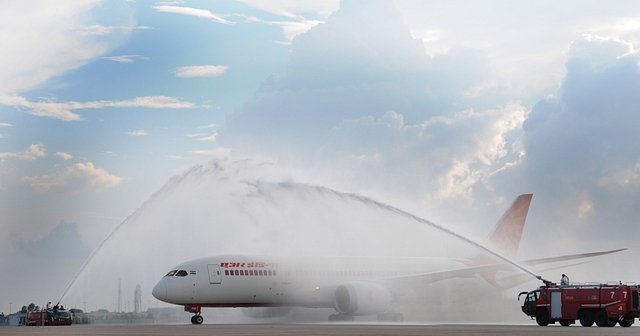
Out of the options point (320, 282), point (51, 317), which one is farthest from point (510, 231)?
point (51, 317)

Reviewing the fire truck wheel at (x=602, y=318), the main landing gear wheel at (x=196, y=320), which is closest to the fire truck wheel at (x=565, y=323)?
the fire truck wheel at (x=602, y=318)

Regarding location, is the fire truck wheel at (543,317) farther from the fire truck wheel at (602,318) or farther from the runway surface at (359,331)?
the runway surface at (359,331)

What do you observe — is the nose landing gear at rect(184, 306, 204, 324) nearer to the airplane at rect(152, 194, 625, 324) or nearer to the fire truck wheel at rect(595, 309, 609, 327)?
the airplane at rect(152, 194, 625, 324)

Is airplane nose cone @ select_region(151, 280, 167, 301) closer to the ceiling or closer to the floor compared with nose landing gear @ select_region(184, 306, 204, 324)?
closer to the ceiling

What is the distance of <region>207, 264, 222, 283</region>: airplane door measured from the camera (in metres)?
51.2

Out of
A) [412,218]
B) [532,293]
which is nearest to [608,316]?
[532,293]

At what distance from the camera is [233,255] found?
5328 centimetres

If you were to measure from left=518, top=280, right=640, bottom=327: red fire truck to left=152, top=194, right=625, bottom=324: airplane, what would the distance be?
425 cm

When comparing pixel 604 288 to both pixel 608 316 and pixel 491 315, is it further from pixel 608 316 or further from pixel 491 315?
pixel 491 315

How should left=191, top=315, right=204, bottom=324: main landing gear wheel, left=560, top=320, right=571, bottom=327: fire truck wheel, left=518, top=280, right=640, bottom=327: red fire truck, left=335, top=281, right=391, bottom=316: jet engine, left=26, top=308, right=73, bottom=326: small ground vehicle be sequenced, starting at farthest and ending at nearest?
1. left=335, top=281, right=391, bottom=316: jet engine
2. left=26, top=308, right=73, bottom=326: small ground vehicle
3. left=191, top=315, right=204, bottom=324: main landing gear wheel
4. left=560, top=320, right=571, bottom=327: fire truck wheel
5. left=518, top=280, right=640, bottom=327: red fire truck

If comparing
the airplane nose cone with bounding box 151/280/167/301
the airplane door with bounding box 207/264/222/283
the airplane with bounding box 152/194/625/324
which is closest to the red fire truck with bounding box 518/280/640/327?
the airplane with bounding box 152/194/625/324

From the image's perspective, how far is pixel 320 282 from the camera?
56125mm

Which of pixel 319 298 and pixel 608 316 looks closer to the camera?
pixel 608 316

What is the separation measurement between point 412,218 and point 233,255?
529 inches
